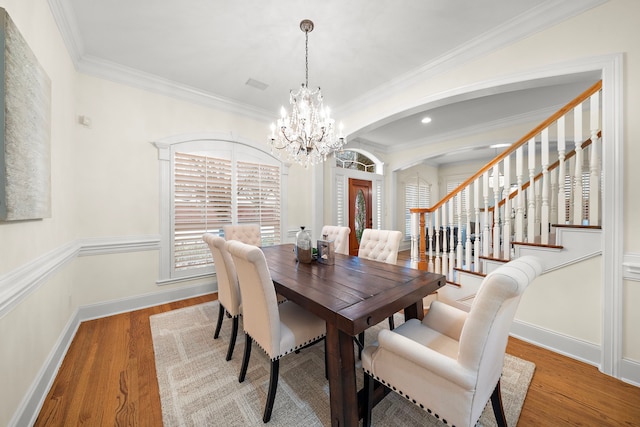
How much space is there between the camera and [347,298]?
4.44 ft

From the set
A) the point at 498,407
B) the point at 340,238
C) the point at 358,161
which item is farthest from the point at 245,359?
the point at 358,161

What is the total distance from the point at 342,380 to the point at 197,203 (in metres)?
3.09

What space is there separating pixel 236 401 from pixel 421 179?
25.0 ft

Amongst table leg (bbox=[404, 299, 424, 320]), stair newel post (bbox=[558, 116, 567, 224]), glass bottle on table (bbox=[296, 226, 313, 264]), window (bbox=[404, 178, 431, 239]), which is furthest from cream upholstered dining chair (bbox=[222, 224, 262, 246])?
window (bbox=[404, 178, 431, 239])

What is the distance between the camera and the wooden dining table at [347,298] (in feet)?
3.85

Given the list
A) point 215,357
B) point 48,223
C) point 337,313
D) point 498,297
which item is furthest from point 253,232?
point 498,297

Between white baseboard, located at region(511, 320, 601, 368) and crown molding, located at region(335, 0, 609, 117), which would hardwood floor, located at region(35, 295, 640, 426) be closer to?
white baseboard, located at region(511, 320, 601, 368)

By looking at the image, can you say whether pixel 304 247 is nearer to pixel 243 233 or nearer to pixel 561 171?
pixel 243 233

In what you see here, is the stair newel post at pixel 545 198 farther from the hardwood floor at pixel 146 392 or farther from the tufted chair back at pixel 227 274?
the tufted chair back at pixel 227 274

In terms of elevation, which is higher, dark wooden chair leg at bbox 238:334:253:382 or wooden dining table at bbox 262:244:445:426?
wooden dining table at bbox 262:244:445:426

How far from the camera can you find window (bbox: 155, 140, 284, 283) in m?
3.21

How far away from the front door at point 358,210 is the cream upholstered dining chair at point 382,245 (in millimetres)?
2971

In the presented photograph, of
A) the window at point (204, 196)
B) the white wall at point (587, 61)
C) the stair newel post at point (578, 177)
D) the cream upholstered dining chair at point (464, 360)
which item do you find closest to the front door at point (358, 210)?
the window at point (204, 196)

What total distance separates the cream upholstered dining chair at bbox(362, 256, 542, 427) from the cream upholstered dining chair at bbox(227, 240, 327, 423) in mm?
452
